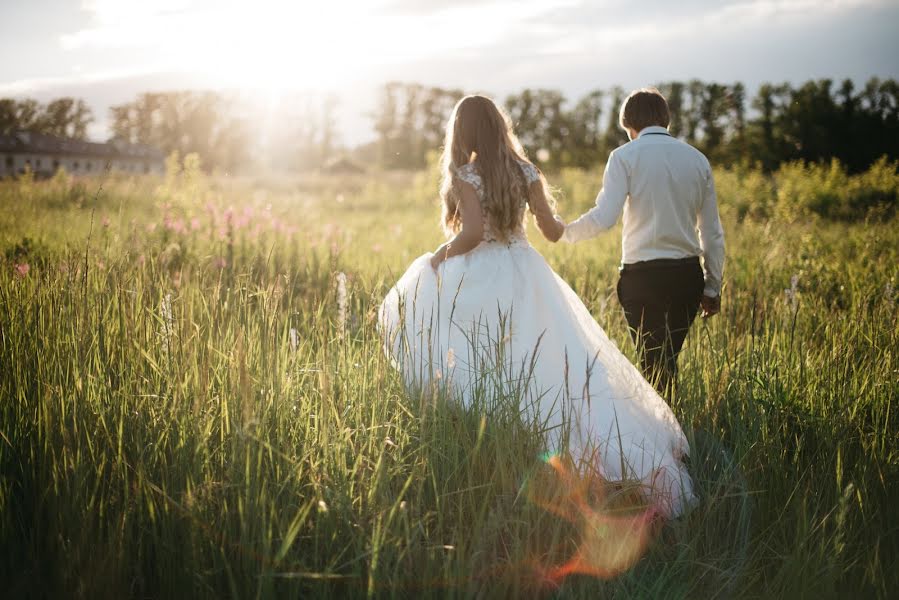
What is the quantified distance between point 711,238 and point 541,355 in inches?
53.4

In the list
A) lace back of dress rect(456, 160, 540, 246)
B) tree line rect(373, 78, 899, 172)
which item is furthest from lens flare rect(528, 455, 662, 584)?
tree line rect(373, 78, 899, 172)

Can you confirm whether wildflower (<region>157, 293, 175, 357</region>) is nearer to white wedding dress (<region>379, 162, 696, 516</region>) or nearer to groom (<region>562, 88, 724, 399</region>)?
white wedding dress (<region>379, 162, 696, 516</region>)

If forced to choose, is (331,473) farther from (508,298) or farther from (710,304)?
(710,304)

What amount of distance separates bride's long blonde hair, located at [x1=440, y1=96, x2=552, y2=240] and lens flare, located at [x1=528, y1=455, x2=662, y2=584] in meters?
1.47

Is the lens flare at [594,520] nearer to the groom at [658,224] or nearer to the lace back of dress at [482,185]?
the groom at [658,224]

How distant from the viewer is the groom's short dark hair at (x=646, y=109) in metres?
3.66

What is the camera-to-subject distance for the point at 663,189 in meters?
3.63

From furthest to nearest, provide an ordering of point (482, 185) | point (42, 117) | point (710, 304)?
point (42, 117), point (710, 304), point (482, 185)

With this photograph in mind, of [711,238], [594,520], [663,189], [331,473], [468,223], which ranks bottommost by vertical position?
[594,520]

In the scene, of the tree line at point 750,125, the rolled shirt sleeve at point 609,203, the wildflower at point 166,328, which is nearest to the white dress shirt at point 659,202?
the rolled shirt sleeve at point 609,203

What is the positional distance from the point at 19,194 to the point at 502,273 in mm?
10340

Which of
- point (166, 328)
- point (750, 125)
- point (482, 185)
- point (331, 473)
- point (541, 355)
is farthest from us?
point (750, 125)

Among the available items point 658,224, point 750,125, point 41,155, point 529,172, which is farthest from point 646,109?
point 750,125

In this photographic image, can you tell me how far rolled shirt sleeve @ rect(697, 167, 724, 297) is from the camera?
12.3ft
